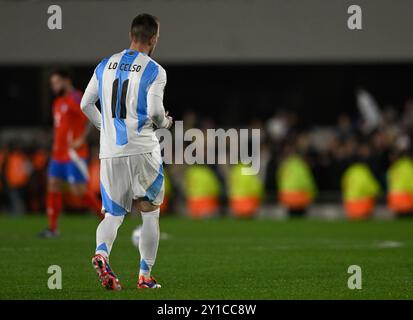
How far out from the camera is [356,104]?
28891 millimetres

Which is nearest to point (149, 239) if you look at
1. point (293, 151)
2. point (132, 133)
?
point (132, 133)

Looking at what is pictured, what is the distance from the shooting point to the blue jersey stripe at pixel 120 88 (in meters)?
8.85

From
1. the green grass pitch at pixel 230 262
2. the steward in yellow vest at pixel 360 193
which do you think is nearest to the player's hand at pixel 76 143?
the green grass pitch at pixel 230 262

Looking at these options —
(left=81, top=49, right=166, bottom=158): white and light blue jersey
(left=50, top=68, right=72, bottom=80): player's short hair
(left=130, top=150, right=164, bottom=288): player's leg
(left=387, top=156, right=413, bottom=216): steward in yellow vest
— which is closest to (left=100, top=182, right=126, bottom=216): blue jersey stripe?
(left=130, top=150, right=164, bottom=288): player's leg

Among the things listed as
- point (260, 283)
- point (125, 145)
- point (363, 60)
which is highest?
point (363, 60)

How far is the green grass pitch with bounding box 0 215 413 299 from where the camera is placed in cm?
887

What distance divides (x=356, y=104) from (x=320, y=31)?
3085 millimetres

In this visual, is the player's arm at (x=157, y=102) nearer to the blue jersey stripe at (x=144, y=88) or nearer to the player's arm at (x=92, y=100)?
the blue jersey stripe at (x=144, y=88)

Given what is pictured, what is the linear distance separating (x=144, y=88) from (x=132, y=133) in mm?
393

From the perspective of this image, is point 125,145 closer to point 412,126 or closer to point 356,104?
point 412,126

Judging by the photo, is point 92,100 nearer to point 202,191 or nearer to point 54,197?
point 54,197
